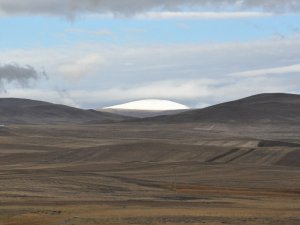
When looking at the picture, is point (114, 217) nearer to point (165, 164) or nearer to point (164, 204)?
point (164, 204)

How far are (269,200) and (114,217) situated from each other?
14182 millimetres

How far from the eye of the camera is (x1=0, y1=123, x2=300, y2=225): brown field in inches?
1361

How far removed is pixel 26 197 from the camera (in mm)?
43594

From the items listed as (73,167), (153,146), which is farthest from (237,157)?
(73,167)

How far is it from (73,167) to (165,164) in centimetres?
890

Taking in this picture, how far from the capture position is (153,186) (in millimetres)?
56375

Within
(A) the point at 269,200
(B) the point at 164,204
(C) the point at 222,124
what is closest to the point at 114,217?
(B) the point at 164,204

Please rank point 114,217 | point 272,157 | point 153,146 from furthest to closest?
point 153,146 → point 272,157 → point 114,217

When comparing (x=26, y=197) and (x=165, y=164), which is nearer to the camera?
(x=26, y=197)

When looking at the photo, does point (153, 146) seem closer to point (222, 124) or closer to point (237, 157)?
point (237, 157)

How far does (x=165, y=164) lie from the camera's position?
80.8 metres

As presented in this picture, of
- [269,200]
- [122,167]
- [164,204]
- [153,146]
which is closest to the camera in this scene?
[164,204]

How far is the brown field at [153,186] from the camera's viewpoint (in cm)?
3456

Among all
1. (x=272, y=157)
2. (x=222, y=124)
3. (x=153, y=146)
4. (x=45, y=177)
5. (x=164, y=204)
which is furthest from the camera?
(x=222, y=124)
